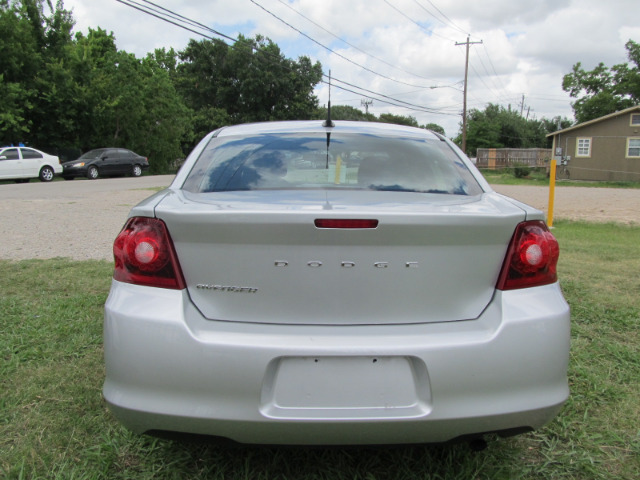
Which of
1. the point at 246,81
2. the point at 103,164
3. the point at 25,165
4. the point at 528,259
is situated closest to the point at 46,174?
the point at 25,165

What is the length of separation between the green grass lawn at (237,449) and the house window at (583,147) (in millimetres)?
32999

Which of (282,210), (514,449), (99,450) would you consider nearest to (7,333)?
(99,450)

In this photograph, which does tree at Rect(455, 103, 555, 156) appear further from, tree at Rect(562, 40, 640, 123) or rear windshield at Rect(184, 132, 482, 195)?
rear windshield at Rect(184, 132, 482, 195)

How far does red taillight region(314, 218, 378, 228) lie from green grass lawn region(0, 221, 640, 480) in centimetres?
81

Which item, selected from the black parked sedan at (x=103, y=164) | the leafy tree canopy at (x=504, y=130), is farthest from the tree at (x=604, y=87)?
the black parked sedan at (x=103, y=164)

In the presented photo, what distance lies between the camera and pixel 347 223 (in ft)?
5.56

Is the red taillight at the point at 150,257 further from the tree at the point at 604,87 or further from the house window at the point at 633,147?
the tree at the point at 604,87

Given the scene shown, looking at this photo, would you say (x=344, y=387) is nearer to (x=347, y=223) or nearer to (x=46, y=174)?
(x=347, y=223)

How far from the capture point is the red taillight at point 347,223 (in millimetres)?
1689

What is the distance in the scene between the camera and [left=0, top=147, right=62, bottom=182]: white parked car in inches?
792

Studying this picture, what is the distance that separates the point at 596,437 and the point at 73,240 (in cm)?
669

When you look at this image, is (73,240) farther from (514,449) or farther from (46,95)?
(46,95)

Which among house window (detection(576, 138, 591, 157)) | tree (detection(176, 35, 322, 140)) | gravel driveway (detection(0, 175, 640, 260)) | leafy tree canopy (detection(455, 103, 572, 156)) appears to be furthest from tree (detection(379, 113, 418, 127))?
gravel driveway (detection(0, 175, 640, 260))

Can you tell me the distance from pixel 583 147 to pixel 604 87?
1899 centimetres
